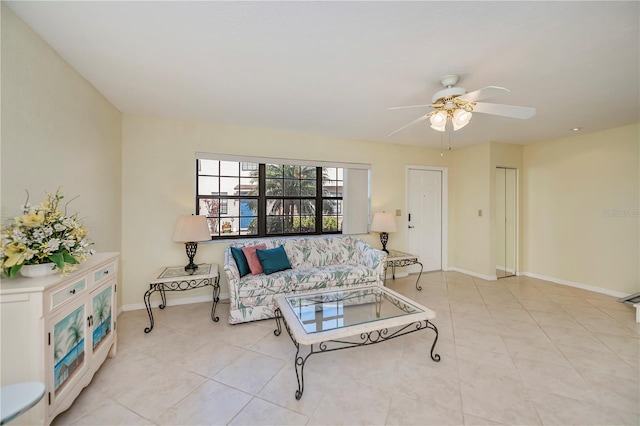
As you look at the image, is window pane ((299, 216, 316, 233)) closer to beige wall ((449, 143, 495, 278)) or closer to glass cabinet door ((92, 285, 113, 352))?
glass cabinet door ((92, 285, 113, 352))

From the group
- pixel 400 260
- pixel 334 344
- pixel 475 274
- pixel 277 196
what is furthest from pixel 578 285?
pixel 277 196

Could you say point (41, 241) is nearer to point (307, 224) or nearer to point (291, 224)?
point (291, 224)

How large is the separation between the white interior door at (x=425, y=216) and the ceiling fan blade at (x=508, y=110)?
269cm

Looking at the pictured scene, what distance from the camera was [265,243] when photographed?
3529mm

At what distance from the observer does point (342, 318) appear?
2148 millimetres

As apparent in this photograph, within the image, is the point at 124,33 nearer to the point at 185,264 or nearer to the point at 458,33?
the point at 458,33

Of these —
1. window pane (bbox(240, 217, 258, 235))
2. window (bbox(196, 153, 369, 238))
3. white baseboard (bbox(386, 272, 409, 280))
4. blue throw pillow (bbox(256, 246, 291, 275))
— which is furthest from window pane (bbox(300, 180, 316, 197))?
white baseboard (bbox(386, 272, 409, 280))

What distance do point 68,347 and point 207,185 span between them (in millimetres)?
2360

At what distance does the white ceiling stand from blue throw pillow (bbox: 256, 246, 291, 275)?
1.71 m

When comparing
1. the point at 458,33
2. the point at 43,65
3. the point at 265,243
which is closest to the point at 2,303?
the point at 43,65

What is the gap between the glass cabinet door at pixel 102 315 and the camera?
1824 mm

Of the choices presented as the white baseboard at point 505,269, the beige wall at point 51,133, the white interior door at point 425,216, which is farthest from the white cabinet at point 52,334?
the white baseboard at point 505,269

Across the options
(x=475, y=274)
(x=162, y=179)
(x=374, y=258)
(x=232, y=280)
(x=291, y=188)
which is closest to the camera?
(x=232, y=280)

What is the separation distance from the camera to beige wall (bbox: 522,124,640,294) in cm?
355
